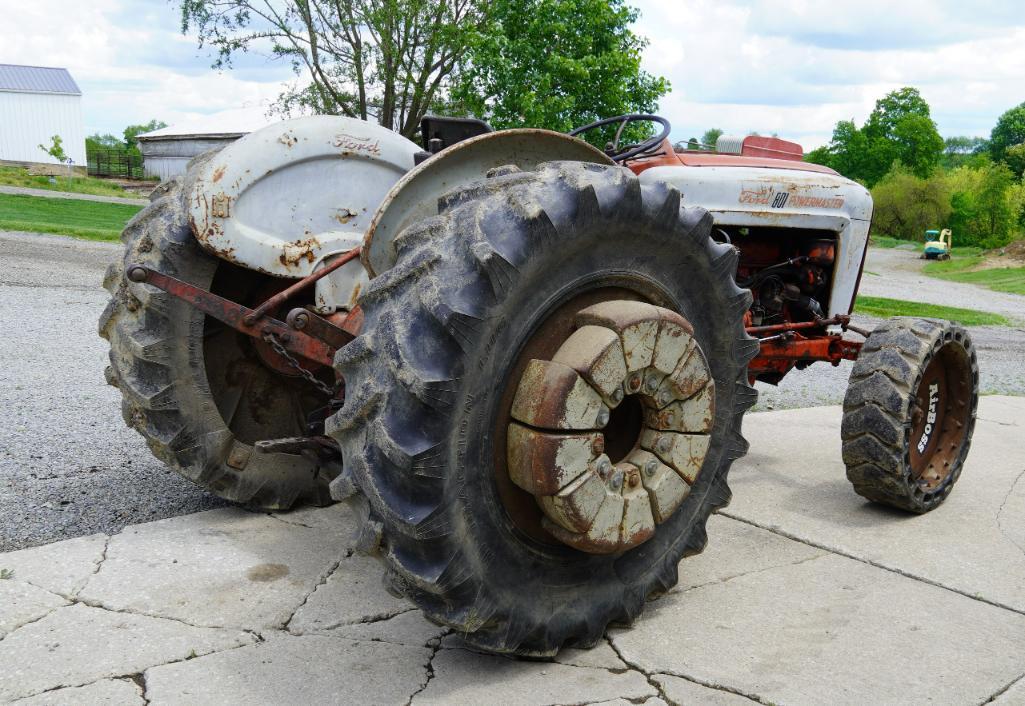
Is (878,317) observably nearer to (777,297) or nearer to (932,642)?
(777,297)

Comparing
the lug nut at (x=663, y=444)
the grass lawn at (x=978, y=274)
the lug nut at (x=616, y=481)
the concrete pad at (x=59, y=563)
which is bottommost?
the grass lawn at (x=978, y=274)

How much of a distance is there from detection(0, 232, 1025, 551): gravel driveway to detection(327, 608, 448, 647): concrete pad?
135 centimetres

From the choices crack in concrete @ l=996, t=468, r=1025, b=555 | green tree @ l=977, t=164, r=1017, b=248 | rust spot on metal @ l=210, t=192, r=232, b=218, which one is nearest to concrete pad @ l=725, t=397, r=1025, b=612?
crack in concrete @ l=996, t=468, r=1025, b=555

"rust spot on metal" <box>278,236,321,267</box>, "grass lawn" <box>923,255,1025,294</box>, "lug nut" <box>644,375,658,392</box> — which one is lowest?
"grass lawn" <box>923,255,1025,294</box>

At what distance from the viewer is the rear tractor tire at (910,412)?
3.96m

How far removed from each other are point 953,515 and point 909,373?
2.68 ft

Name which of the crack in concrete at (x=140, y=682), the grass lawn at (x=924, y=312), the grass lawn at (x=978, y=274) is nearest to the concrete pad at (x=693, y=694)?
the crack in concrete at (x=140, y=682)

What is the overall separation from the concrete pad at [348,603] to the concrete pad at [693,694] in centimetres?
88

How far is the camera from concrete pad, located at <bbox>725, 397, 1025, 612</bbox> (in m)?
3.61

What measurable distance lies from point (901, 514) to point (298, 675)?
2.98m

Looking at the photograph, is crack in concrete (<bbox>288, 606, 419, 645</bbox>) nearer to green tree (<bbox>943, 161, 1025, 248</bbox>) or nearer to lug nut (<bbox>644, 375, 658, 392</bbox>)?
lug nut (<bbox>644, 375, 658, 392</bbox>)

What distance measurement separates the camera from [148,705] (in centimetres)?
Answer: 241

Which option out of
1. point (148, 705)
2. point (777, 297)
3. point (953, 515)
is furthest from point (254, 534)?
point (953, 515)

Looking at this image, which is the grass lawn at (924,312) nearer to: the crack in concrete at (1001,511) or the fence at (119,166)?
the crack in concrete at (1001,511)
